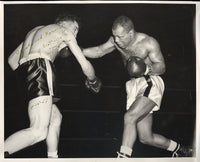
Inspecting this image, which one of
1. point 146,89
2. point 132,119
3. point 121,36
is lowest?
point 132,119

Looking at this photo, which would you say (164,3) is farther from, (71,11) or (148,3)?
(71,11)

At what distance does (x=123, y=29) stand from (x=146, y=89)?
34 cm

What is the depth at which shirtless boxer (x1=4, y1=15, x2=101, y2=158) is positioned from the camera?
4.68ft

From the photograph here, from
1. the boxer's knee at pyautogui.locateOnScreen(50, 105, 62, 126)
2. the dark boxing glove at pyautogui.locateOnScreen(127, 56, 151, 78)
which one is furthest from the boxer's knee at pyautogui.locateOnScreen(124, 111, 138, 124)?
the boxer's knee at pyautogui.locateOnScreen(50, 105, 62, 126)

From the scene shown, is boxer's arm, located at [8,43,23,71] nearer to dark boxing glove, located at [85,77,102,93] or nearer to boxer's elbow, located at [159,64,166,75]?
dark boxing glove, located at [85,77,102,93]

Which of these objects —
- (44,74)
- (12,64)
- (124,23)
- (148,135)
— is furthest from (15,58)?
(148,135)

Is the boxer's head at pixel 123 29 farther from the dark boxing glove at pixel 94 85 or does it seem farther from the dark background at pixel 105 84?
the dark boxing glove at pixel 94 85

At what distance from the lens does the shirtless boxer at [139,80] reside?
1448 mm

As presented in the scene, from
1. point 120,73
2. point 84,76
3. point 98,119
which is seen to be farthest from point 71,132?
point 120,73

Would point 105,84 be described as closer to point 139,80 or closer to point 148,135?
point 139,80

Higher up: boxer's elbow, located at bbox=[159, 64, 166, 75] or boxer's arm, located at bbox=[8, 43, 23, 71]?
boxer's arm, located at bbox=[8, 43, 23, 71]

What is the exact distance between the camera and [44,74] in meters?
1.43

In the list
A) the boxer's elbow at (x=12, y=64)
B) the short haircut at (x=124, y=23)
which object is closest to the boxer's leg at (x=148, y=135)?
the short haircut at (x=124, y=23)

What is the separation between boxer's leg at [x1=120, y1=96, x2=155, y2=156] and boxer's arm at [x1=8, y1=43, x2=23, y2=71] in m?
0.64
